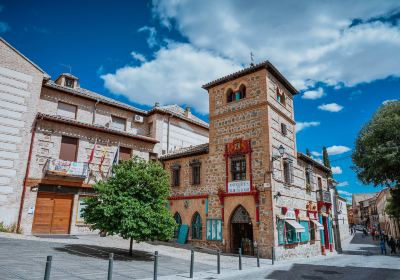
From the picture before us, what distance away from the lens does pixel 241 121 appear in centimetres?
1886

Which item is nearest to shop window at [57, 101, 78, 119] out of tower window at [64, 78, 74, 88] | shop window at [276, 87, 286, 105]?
tower window at [64, 78, 74, 88]

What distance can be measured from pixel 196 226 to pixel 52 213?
351 inches

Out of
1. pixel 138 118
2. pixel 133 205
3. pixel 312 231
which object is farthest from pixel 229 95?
pixel 312 231

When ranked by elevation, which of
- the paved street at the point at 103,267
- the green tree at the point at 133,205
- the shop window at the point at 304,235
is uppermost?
the green tree at the point at 133,205

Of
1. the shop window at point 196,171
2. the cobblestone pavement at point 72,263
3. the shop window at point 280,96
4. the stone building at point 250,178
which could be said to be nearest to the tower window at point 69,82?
the stone building at point 250,178

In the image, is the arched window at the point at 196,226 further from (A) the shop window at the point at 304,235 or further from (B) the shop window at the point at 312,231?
(B) the shop window at the point at 312,231

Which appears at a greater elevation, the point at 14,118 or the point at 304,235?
the point at 14,118

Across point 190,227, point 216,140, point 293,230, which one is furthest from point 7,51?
point 293,230

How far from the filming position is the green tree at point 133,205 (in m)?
12.3

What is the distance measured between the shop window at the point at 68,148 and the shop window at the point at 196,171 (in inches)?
308

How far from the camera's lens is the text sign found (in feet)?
57.0

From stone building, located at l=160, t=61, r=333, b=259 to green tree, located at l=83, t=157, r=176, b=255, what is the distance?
17.9 feet

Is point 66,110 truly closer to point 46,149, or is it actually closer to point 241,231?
point 46,149

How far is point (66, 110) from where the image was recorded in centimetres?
2148
